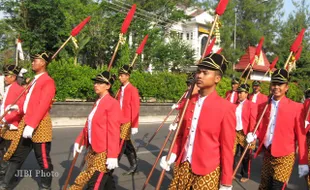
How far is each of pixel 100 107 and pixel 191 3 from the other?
31.0 meters

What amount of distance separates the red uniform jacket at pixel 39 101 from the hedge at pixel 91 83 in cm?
936

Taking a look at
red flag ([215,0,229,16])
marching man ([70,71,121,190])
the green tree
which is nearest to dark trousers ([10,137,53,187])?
marching man ([70,71,121,190])

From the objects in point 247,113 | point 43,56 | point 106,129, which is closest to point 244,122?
point 247,113

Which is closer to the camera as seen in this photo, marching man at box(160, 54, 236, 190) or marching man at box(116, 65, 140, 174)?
marching man at box(160, 54, 236, 190)

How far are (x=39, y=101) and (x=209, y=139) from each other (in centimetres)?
285

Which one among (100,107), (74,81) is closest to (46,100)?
(100,107)

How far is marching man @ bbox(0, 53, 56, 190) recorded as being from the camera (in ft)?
16.6

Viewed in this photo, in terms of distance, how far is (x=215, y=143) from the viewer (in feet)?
10.7

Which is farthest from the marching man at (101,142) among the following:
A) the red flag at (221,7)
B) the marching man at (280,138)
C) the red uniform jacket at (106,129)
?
the marching man at (280,138)

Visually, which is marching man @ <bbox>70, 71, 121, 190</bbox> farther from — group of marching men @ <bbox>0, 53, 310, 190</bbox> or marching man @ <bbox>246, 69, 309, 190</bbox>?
marching man @ <bbox>246, 69, 309, 190</bbox>

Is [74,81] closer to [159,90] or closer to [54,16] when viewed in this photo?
[159,90]

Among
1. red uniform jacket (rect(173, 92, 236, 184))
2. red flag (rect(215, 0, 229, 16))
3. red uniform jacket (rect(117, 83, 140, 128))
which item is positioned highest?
red flag (rect(215, 0, 229, 16))

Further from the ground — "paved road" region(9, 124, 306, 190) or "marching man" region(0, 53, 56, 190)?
"marching man" region(0, 53, 56, 190)

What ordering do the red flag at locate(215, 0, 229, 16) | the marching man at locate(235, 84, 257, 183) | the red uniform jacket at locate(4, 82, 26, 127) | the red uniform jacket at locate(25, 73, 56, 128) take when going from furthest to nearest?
the marching man at locate(235, 84, 257, 183), the red uniform jacket at locate(4, 82, 26, 127), the red uniform jacket at locate(25, 73, 56, 128), the red flag at locate(215, 0, 229, 16)
